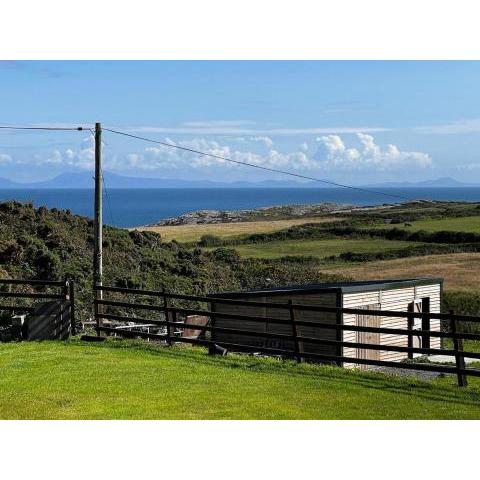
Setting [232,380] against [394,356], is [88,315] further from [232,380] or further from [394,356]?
[232,380]

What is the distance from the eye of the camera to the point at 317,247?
67625 mm

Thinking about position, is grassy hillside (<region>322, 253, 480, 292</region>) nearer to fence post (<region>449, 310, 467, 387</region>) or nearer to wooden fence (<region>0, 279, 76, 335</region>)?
wooden fence (<region>0, 279, 76, 335</region>)

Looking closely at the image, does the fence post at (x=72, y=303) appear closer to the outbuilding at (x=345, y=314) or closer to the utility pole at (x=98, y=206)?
the utility pole at (x=98, y=206)

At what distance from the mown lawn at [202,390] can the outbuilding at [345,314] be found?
5.56m

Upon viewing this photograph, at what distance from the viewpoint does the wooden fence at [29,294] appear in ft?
62.7

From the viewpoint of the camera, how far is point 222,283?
40250 mm

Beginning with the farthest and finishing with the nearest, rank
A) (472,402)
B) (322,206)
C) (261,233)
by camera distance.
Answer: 1. (322,206)
2. (261,233)
3. (472,402)

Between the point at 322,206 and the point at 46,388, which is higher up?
the point at 322,206

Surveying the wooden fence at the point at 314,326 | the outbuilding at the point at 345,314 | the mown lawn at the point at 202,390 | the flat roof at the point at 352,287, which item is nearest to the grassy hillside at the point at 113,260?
the outbuilding at the point at 345,314

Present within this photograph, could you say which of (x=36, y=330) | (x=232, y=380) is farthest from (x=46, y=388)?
(x=36, y=330)

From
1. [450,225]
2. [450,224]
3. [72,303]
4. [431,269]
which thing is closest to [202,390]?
[72,303]

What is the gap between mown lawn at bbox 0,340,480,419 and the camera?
11.8 metres

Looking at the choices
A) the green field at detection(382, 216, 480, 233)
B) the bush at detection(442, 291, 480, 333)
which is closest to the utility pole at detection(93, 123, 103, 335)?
the bush at detection(442, 291, 480, 333)

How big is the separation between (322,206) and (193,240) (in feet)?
225
